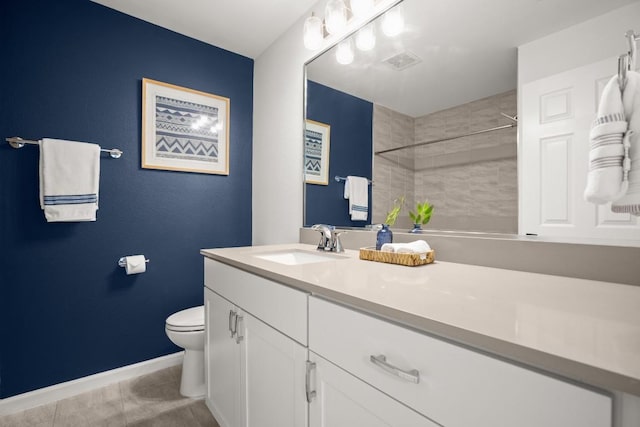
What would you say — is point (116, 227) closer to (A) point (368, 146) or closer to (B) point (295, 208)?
(B) point (295, 208)

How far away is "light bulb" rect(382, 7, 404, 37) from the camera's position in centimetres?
141

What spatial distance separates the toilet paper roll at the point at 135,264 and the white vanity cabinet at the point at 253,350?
2.20ft

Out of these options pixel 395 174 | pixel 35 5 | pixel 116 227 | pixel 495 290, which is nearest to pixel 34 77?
pixel 35 5

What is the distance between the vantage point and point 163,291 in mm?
2137

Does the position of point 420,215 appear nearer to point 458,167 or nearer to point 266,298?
point 458,167

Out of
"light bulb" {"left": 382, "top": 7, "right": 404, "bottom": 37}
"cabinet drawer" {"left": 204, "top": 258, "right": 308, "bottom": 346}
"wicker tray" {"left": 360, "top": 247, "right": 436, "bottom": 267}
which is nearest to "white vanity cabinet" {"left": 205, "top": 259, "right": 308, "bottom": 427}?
"cabinet drawer" {"left": 204, "top": 258, "right": 308, "bottom": 346}

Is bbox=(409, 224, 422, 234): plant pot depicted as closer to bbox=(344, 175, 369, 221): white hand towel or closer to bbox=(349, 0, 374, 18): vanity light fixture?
bbox=(344, 175, 369, 221): white hand towel

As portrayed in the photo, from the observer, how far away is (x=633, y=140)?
638 millimetres

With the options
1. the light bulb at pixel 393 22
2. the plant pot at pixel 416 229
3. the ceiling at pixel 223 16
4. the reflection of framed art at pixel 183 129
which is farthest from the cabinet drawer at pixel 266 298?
the ceiling at pixel 223 16

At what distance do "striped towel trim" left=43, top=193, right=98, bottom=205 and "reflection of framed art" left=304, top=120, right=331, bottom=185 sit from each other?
1.28 metres

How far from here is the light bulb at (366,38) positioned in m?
1.57

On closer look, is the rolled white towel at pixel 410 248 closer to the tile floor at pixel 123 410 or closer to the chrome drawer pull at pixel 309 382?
the chrome drawer pull at pixel 309 382

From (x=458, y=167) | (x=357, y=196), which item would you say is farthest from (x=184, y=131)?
(x=458, y=167)

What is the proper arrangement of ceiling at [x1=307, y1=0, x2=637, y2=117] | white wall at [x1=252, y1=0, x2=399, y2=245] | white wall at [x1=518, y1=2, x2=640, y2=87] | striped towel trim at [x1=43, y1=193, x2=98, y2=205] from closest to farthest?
white wall at [x1=518, y1=2, x2=640, y2=87] < ceiling at [x1=307, y1=0, x2=637, y2=117] < striped towel trim at [x1=43, y1=193, x2=98, y2=205] < white wall at [x1=252, y1=0, x2=399, y2=245]
